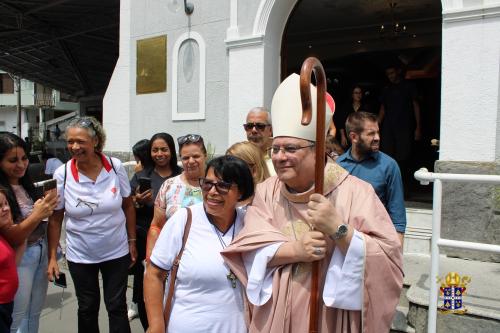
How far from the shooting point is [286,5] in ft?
17.4

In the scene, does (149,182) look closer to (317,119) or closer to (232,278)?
(232,278)

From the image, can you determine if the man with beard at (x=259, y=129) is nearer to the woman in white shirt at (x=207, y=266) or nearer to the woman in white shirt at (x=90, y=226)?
the woman in white shirt at (x=90, y=226)

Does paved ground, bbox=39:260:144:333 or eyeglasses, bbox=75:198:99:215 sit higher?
eyeglasses, bbox=75:198:99:215

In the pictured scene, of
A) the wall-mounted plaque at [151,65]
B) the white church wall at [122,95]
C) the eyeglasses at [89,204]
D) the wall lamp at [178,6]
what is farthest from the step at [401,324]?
the white church wall at [122,95]

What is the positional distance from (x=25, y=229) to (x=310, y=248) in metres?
1.90

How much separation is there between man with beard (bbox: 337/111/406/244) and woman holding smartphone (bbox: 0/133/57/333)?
2.12 meters

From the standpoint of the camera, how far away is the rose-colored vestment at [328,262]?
5.27ft

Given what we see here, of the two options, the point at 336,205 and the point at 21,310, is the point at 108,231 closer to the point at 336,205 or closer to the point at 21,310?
the point at 21,310

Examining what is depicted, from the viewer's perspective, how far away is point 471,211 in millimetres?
3959

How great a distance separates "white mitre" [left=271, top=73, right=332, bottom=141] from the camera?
5.56 ft

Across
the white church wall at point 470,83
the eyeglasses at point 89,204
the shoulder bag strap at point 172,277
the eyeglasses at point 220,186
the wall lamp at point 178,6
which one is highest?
the wall lamp at point 178,6

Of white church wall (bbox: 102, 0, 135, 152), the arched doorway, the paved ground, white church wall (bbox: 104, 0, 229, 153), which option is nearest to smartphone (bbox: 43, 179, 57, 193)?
the paved ground

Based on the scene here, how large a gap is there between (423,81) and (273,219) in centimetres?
890

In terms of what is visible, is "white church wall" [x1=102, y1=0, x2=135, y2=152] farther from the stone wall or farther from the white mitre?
the white mitre
